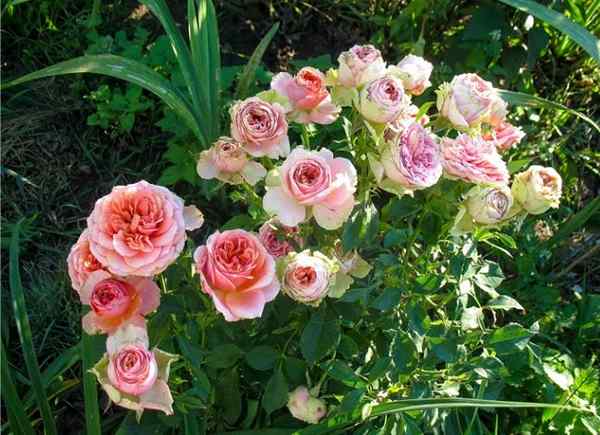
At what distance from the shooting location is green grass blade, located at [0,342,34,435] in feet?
4.39

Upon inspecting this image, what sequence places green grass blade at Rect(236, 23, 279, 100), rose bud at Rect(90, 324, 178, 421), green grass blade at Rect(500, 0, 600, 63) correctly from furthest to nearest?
green grass blade at Rect(236, 23, 279, 100), green grass blade at Rect(500, 0, 600, 63), rose bud at Rect(90, 324, 178, 421)

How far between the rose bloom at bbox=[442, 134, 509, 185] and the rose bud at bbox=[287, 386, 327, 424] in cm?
42

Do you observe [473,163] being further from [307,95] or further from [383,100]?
[307,95]

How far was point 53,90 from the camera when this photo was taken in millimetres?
2104

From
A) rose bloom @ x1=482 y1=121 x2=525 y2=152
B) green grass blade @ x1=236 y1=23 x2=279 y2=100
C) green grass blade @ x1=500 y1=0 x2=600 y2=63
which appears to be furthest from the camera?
green grass blade @ x1=236 y1=23 x2=279 y2=100

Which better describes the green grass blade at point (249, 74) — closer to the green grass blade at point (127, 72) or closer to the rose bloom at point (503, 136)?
the green grass blade at point (127, 72)

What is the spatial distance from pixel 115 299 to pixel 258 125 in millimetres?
330

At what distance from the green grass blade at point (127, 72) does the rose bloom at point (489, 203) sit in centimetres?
73

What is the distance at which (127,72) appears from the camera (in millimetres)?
1616

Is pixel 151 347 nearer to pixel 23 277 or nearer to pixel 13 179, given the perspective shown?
pixel 23 277

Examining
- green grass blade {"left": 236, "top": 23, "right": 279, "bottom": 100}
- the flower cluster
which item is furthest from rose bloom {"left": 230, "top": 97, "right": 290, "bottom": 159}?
green grass blade {"left": 236, "top": 23, "right": 279, "bottom": 100}

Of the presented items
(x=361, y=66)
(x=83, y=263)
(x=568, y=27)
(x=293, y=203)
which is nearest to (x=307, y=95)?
(x=361, y=66)

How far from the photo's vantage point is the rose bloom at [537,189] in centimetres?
115

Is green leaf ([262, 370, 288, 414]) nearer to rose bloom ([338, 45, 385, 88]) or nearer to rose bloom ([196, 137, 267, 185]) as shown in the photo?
rose bloom ([196, 137, 267, 185])
